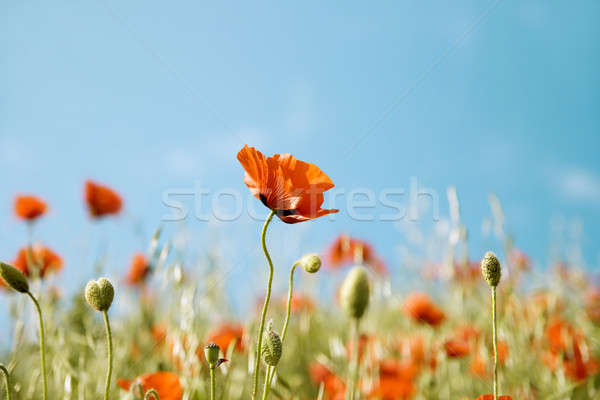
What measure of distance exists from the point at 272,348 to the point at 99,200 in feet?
5.99

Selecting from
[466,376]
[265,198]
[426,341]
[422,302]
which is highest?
[265,198]

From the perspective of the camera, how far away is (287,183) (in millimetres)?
Answer: 709

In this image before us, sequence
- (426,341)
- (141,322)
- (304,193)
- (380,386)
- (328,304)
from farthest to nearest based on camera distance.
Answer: (328,304) → (141,322) → (426,341) → (380,386) → (304,193)

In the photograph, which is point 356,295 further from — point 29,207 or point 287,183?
point 29,207

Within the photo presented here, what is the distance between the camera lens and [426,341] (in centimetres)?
161

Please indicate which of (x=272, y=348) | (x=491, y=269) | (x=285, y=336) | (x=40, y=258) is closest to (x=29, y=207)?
(x=40, y=258)

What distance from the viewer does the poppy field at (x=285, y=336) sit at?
2.30 ft

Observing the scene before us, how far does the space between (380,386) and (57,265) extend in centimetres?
125

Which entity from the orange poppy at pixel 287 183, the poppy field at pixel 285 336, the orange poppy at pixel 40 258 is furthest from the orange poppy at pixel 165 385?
the orange poppy at pixel 40 258

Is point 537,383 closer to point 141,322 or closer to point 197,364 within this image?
point 197,364

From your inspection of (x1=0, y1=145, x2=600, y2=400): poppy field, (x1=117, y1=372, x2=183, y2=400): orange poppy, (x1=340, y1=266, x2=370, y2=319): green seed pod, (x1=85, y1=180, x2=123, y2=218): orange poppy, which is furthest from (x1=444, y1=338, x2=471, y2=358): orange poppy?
(x1=85, y1=180, x2=123, y2=218): orange poppy

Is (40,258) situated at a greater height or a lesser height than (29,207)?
lesser

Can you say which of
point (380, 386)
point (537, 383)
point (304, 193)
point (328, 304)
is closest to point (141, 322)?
point (328, 304)

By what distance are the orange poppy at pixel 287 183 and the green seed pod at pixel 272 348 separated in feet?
0.58
